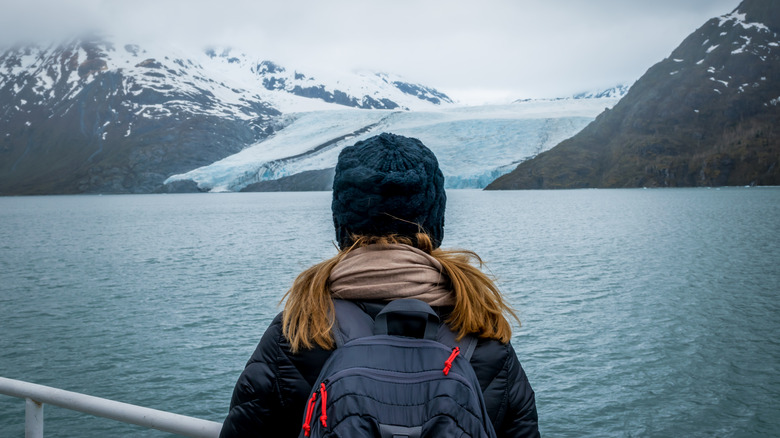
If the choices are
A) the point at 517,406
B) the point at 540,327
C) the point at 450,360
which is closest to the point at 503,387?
the point at 517,406

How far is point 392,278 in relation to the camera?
1542mm

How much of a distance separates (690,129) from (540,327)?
429ft

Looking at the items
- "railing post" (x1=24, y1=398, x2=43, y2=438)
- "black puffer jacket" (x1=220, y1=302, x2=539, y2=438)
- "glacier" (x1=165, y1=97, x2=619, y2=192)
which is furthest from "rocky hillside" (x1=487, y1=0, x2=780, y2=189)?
"black puffer jacket" (x1=220, y1=302, x2=539, y2=438)

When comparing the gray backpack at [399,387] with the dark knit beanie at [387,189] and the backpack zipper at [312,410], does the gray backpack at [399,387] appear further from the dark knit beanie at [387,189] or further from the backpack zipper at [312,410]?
the dark knit beanie at [387,189]

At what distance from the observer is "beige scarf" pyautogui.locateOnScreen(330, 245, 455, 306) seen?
1524 mm

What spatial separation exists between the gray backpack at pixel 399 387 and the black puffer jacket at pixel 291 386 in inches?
6.2

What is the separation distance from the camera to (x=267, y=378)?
1.56 meters

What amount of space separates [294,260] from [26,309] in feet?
37.6

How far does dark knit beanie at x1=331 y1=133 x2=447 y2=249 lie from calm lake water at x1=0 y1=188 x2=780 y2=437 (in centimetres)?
169

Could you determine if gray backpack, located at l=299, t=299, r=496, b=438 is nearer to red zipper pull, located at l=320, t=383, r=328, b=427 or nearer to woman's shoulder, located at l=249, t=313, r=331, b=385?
red zipper pull, located at l=320, t=383, r=328, b=427

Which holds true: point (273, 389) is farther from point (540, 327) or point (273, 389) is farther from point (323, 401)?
point (540, 327)

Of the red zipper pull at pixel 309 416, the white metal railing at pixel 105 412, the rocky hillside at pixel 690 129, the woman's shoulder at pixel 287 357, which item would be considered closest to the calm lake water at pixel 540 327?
the white metal railing at pixel 105 412

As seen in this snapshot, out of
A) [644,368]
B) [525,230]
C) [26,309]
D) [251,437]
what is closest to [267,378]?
[251,437]

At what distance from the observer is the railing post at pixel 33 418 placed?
2424 mm
